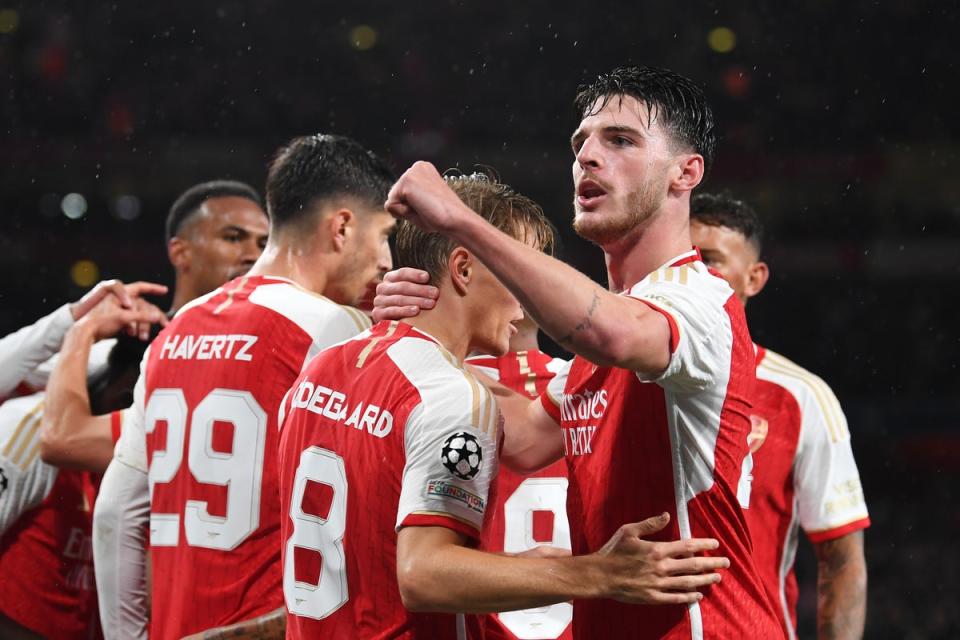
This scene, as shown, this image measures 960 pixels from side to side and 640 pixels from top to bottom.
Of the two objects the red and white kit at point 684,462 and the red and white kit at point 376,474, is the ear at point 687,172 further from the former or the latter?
the red and white kit at point 376,474

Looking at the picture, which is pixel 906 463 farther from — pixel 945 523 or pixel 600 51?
pixel 600 51

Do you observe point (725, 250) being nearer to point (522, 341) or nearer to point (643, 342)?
point (522, 341)

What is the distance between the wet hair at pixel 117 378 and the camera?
419cm

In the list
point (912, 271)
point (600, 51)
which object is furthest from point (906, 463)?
point (600, 51)

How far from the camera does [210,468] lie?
10.7 feet

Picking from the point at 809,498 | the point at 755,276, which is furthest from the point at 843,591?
the point at 755,276

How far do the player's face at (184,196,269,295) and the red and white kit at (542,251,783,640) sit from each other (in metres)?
→ 2.69

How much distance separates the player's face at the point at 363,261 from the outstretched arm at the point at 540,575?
170cm

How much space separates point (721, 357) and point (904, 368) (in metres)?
13.4

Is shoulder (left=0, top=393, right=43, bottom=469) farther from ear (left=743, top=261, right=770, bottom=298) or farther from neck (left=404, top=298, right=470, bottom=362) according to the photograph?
ear (left=743, top=261, right=770, bottom=298)

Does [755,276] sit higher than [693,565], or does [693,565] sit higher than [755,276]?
[755,276]

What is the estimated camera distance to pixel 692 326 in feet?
6.95

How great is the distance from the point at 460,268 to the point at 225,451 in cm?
114

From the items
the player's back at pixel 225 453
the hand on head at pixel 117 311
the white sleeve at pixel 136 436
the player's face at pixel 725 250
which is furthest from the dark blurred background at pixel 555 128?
the player's back at pixel 225 453
